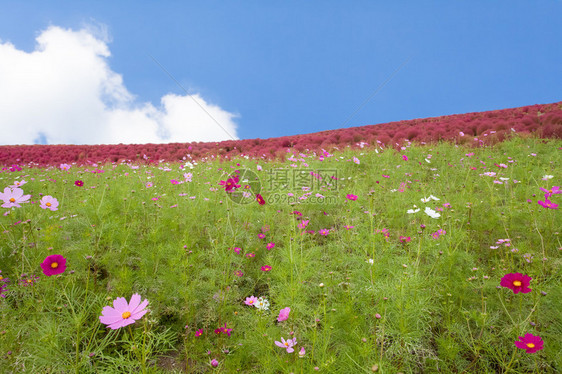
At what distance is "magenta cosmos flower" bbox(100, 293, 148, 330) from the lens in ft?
2.19

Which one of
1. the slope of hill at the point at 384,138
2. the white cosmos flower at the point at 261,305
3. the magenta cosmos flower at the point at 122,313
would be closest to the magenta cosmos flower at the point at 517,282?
the white cosmos flower at the point at 261,305

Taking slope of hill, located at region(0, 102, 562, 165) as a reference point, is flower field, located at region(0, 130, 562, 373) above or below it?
below

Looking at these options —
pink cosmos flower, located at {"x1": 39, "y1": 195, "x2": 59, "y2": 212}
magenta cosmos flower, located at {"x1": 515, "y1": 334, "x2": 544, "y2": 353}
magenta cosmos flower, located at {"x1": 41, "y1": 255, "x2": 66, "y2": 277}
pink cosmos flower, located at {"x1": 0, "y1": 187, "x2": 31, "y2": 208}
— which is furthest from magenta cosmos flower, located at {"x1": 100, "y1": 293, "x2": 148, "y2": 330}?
magenta cosmos flower, located at {"x1": 515, "y1": 334, "x2": 544, "y2": 353}

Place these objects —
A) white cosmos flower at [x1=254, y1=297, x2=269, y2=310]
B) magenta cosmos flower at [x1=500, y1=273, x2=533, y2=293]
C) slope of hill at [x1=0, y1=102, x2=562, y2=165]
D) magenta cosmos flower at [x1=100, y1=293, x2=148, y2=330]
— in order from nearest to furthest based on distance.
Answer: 1. magenta cosmos flower at [x1=100, y1=293, x2=148, y2=330]
2. magenta cosmos flower at [x1=500, y1=273, x2=533, y2=293]
3. white cosmos flower at [x1=254, y1=297, x2=269, y2=310]
4. slope of hill at [x1=0, y1=102, x2=562, y2=165]

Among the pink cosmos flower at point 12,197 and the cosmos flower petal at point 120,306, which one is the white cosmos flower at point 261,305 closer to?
the cosmos flower petal at point 120,306

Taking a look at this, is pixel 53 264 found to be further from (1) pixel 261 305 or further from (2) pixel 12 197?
(1) pixel 261 305

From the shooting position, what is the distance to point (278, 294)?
144 cm

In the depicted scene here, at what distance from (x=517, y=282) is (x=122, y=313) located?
1284mm

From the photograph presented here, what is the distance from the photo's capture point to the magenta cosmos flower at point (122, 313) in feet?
2.19

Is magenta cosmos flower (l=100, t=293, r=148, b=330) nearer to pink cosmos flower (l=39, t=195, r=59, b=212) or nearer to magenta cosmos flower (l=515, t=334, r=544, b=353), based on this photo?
pink cosmos flower (l=39, t=195, r=59, b=212)

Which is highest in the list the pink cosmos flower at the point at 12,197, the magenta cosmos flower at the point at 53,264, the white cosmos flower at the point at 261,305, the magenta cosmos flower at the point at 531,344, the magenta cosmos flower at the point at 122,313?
the pink cosmos flower at the point at 12,197

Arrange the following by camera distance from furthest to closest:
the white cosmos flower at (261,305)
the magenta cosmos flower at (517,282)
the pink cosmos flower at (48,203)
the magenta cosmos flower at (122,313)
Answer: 1. the pink cosmos flower at (48,203)
2. the white cosmos flower at (261,305)
3. the magenta cosmos flower at (517,282)
4. the magenta cosmos flower at (122,313)

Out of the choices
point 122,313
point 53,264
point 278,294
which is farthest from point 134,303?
point 278,294

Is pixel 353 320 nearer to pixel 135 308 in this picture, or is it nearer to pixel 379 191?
pixel 135 308
